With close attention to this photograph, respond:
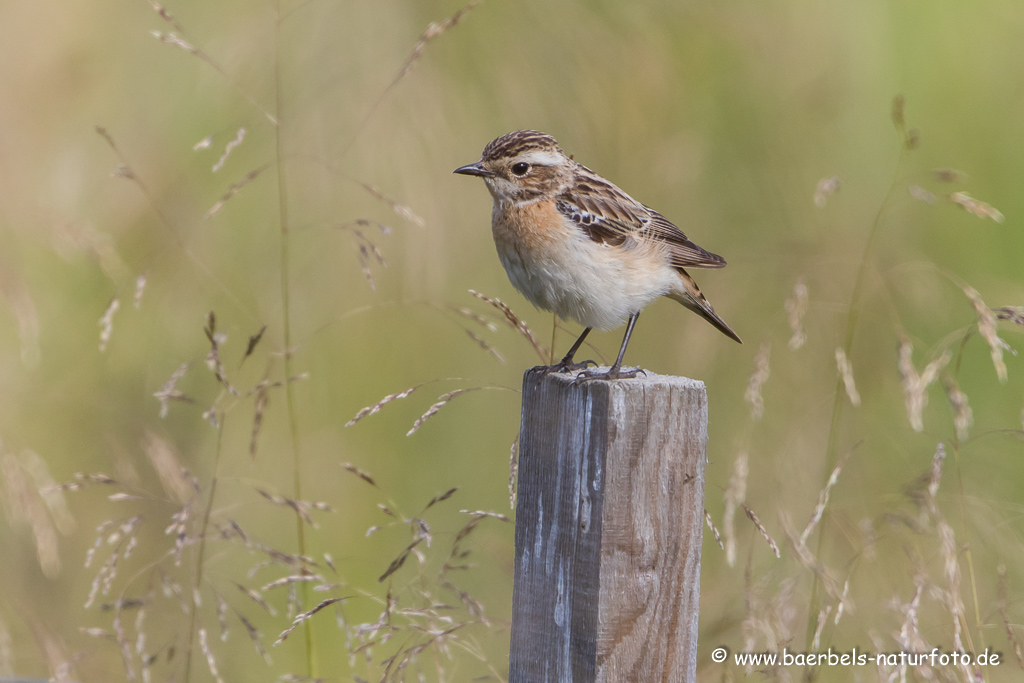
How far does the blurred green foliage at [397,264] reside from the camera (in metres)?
4.34

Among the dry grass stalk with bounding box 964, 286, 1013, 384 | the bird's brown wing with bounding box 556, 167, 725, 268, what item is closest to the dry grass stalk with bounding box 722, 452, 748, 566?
the bird's brown wing with bounding box 556, 167, 725, 268

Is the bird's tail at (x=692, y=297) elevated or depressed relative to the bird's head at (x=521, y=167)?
depressed

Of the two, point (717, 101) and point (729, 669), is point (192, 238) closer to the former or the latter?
point (717, 101)

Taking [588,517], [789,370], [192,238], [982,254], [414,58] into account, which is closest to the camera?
[588,517]

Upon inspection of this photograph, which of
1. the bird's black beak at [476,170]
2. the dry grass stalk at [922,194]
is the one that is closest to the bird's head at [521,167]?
the bird's black beak at [476,170]

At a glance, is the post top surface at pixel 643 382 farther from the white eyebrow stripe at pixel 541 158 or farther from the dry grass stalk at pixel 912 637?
the white eyebrow stripe at pixel 541 158

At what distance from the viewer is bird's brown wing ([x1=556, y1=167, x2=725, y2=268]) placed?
3.39 meters

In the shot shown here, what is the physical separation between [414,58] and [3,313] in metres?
2.52

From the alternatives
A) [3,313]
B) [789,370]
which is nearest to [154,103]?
[3,313]

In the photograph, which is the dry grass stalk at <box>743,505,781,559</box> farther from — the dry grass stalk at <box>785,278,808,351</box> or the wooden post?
the dry grass stalk at <box>785,278,808,351</box>

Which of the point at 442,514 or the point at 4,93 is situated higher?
the point at 4,93

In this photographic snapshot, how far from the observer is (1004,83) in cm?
533

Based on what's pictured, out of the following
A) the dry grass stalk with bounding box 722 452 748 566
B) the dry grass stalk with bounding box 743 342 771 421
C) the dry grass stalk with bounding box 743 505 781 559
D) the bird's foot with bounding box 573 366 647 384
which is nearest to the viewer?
the bird's foot with bounding box 573 366 647 384

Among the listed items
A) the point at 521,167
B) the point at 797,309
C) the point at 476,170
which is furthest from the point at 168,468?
the point at 797,309
